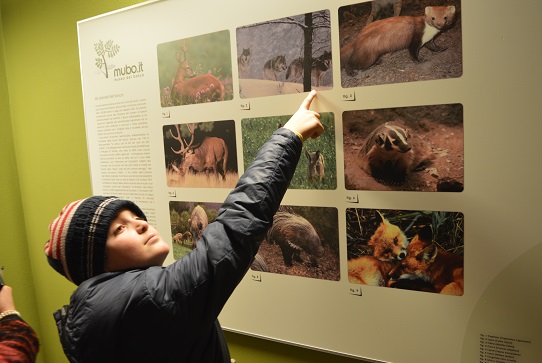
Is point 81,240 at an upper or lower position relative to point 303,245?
upper

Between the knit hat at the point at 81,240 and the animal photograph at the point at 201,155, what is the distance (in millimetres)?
492

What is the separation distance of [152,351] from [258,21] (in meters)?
0.92

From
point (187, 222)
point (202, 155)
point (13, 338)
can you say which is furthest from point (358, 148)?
point (13, 338)

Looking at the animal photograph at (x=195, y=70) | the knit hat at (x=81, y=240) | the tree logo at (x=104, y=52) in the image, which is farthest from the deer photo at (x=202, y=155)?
the knit hat at (x=81, y=240)

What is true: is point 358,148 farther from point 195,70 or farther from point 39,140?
point 39,140

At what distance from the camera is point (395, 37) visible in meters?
1.01

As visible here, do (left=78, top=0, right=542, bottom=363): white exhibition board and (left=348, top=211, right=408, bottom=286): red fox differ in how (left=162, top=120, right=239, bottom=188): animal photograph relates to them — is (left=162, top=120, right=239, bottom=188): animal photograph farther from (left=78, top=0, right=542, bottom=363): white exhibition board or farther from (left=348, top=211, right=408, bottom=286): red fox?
(left=348, top=211, right=408, bottom=286): red fox

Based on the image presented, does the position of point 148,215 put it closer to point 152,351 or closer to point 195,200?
point 195,200

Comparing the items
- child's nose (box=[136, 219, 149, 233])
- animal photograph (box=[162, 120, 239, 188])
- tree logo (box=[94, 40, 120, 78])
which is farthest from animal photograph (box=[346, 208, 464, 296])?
tree logo (box=[94, 40, 120, 78])

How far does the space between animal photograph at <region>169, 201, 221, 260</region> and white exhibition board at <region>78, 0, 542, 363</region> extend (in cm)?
1

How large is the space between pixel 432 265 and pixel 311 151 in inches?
17.2

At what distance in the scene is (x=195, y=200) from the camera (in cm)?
140

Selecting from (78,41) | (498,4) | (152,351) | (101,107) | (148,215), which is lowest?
(152,351)

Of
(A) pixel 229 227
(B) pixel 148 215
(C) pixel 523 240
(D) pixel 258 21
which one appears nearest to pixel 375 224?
(C) pixel 523 240
